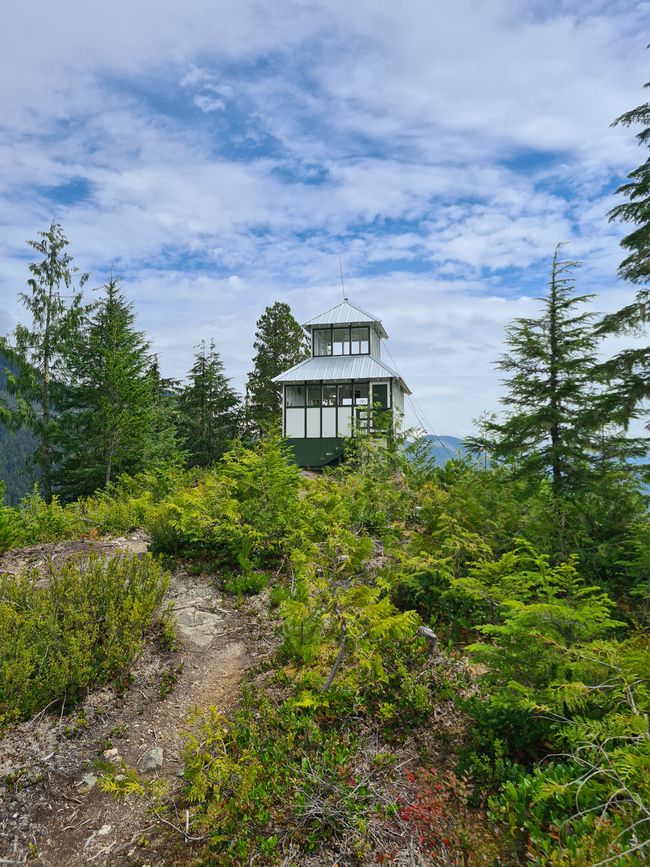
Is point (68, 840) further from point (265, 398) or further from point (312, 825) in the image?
point (265, 398)

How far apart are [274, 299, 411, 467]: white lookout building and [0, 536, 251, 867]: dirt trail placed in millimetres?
16716

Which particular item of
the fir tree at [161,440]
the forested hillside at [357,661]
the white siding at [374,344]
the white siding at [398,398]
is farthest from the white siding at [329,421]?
the forested hillside at [357,661]

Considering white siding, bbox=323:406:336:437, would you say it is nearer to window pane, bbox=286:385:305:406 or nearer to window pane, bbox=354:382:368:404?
window pane, bbox=354:382:368:404

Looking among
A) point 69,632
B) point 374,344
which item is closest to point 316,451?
point 374,344

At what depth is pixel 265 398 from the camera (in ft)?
107

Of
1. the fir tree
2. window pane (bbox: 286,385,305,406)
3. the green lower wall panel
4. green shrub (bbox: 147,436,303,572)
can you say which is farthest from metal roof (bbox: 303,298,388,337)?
green shrub (bbox: 147,436,303,572)

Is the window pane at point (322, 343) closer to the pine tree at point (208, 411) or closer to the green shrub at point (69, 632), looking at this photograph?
the pine tree at point (208, 411)

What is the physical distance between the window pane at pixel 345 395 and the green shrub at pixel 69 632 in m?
17.9

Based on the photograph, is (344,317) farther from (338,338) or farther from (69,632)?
(69,632)

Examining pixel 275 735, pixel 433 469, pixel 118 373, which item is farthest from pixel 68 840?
pixel 118 373

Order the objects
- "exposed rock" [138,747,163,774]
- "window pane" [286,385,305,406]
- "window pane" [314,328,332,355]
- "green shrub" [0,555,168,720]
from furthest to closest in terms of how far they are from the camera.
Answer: "window pane" [314,328,332,355] → "window pane" [286,385,305,406] → "green shrub" [0,555,168,720] → "exposed rock" [138,747,163,774]

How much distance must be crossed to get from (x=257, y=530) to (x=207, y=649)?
253cm

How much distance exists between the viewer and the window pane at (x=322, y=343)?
25.2 meters

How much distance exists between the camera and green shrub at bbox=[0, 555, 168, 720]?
15.3 feet
